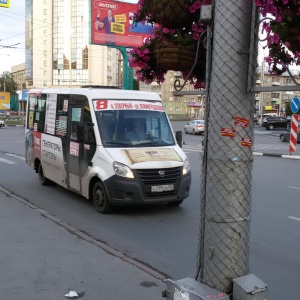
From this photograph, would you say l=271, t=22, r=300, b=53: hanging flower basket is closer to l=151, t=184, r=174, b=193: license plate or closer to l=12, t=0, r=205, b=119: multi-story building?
l=151, t=184, r=174, b=193: license plate

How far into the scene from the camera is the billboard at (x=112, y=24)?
3381 centimetres

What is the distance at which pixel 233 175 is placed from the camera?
2814 millimetres

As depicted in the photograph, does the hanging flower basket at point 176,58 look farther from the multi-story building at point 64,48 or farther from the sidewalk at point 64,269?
the multi-story building at point 64,48

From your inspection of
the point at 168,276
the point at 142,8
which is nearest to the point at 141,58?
the point at 142,8

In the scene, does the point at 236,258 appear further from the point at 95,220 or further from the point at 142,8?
the point at 95,220

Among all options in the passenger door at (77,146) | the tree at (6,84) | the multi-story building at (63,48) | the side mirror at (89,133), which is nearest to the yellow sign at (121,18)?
the passenger door at (77,146)

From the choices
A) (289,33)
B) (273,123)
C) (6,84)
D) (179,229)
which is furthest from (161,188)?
(6,84)

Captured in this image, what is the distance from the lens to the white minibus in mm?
7465

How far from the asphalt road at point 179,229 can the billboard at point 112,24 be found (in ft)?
81.4

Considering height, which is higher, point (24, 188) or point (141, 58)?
point (141, 58)

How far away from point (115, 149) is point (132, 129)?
0.67m

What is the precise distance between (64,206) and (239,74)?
6411mm

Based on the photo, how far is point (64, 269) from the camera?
15.9ft

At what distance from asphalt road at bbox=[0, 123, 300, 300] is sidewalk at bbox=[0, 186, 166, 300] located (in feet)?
1.19
